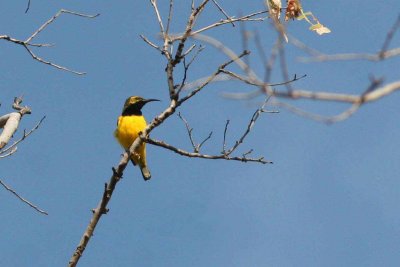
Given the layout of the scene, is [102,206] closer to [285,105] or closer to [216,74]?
[216,74]

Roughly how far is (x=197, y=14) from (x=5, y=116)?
1.62 meters

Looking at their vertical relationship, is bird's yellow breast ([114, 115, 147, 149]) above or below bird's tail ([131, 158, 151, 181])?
above

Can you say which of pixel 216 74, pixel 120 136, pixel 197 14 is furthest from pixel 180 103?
pixel 120 136

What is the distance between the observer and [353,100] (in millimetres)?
1544

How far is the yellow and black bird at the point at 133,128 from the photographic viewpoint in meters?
7.63

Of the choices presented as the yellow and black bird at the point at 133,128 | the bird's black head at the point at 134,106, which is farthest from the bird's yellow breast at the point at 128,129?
the bird's black head at the point at 134,106

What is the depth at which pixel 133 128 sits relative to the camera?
7668 mm

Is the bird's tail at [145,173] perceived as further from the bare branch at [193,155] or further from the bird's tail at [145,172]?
the bare branch at [193,155]

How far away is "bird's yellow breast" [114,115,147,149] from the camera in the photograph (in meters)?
7.62

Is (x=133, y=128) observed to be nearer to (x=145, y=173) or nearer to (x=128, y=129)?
(x=128, y=129)

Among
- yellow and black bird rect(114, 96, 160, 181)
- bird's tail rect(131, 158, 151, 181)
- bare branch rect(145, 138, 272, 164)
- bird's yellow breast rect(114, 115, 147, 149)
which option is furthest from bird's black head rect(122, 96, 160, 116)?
bare branch rect(145, 138, 272, 164)

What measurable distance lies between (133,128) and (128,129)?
0.06 meters

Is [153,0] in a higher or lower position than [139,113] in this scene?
lower

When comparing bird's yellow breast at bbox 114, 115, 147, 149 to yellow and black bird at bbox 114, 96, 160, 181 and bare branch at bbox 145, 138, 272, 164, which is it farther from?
bare branch at bbox 145, 138, 272, 164
